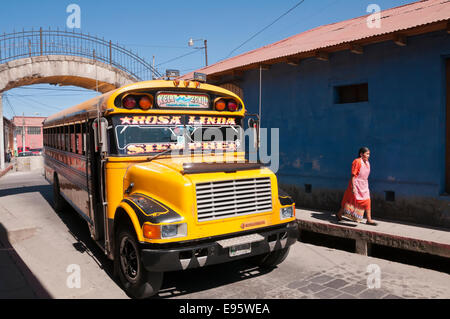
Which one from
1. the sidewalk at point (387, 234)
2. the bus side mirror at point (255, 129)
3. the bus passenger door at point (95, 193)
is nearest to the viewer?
the bus passenger door at point (95, 193)

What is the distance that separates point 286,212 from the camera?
4.82 metres

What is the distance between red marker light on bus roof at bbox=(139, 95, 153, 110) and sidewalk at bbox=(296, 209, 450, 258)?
14.3ft

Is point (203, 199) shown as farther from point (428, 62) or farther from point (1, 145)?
point (1, 145)

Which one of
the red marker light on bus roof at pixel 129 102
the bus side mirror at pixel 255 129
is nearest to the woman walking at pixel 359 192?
the bus side mirror at pixel 255 129

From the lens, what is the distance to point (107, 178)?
193 inches

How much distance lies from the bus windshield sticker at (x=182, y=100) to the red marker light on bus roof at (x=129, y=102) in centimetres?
34

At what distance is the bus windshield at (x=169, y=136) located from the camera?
4848 mm

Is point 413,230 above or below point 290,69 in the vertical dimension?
below

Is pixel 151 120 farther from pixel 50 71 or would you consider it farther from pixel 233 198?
pixel 50 71

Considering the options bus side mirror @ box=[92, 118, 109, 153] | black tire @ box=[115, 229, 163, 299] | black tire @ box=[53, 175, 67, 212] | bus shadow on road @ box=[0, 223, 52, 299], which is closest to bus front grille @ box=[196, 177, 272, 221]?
black tire @ box=[115, 229, 163, 299]

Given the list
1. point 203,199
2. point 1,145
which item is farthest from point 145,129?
point 1,145

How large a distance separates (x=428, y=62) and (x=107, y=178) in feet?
21.1

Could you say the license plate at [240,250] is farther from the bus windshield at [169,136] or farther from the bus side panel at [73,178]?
the bus side panel at [73,178]

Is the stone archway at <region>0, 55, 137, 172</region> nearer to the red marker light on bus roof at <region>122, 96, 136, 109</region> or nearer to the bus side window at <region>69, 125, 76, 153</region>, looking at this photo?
the bus side window at <region>69, 125, 76, 153</region>
